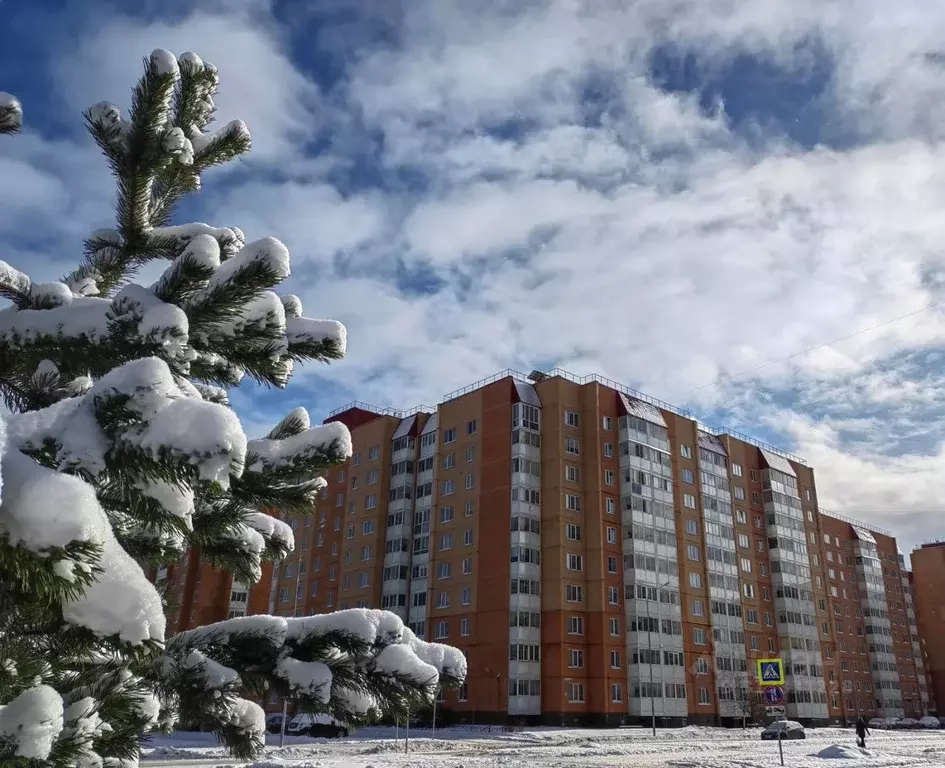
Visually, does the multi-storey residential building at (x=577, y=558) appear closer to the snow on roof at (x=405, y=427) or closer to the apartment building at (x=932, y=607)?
the snow on roof at (x=405, y=427)

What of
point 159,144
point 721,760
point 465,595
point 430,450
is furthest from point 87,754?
point 430,450

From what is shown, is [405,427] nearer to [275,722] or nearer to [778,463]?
[275,722]

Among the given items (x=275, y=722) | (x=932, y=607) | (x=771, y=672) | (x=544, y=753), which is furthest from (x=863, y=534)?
(x=771, y=672)

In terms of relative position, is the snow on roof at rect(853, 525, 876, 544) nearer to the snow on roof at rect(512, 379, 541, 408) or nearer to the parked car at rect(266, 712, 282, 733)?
the snow on roof at rect(512, 379, 541, 408)

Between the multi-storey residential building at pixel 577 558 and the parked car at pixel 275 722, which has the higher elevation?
the multi-storey residential building at pixel 577 558

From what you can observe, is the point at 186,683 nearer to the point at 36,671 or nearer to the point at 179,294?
the point at 36,671

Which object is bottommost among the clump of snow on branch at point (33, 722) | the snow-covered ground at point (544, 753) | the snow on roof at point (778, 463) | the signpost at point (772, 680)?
the snow-covered ground at point (544, 753)

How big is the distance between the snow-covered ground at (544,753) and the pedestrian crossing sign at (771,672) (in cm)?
486

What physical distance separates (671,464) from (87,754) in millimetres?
72808

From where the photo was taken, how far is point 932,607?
120062mm

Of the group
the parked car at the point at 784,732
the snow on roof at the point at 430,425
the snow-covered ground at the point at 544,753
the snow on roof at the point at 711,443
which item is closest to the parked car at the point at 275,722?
the snow-covered ground at the point at 544,753

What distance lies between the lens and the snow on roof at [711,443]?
253 feet

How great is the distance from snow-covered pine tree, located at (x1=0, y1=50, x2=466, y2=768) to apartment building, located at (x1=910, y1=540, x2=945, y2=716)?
14183 cm

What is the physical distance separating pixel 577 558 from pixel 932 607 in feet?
292
